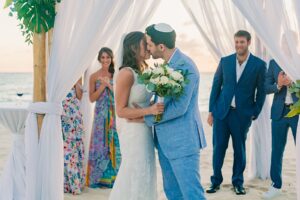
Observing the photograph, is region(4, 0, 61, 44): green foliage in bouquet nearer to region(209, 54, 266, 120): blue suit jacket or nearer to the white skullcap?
the white skullcap

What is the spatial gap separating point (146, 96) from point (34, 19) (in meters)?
1.11

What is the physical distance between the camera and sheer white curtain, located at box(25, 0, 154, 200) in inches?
141

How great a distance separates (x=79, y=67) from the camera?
3.60m

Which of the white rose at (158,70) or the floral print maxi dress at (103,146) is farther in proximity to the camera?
the floral print maxi dress at (103,146)

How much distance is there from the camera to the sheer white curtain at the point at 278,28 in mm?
3404

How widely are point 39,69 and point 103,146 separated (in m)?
1.60

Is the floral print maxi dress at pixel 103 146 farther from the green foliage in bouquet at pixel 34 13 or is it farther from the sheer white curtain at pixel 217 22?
the green foliage in bouquet at pixel 34 13

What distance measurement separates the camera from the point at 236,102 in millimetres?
4797

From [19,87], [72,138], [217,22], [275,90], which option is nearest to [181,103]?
[275,90]

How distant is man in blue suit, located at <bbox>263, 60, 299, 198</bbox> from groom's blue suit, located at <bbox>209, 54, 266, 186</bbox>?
0.51 feet

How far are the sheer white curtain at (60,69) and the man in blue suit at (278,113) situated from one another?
174cm

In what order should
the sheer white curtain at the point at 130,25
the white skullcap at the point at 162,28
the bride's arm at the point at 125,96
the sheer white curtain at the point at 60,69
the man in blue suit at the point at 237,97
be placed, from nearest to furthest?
the white skullcap at the point at 162,28
the bride's arm at the point at 125,96
the sheer white curtain at the point at 60,69
the man in blue suit at the point at 237,97
the sheer white curtain at the point at 130,25

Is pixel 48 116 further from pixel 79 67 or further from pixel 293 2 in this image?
pixel 293 2

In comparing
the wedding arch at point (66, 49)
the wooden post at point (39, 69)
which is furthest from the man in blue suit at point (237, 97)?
the wooden post at point (39, 69)
